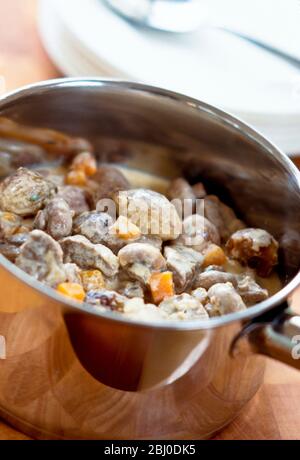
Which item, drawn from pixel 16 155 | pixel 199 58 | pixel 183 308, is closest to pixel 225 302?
pixel 183 308

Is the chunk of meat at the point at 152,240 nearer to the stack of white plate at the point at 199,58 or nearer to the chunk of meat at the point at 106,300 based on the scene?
the chunk of meat at the point at 106,300

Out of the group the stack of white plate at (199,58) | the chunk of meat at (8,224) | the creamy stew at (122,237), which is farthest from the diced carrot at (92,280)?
the stack of white plate at (199,58)

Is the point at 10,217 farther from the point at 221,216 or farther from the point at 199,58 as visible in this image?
the point at 199,58

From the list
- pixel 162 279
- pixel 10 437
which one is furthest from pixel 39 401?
pixel 162 279

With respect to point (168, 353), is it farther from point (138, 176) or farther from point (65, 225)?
point (138, 176)

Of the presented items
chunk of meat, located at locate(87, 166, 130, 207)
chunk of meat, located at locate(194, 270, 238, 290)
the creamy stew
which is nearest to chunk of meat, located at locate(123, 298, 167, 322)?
the creamy stew
